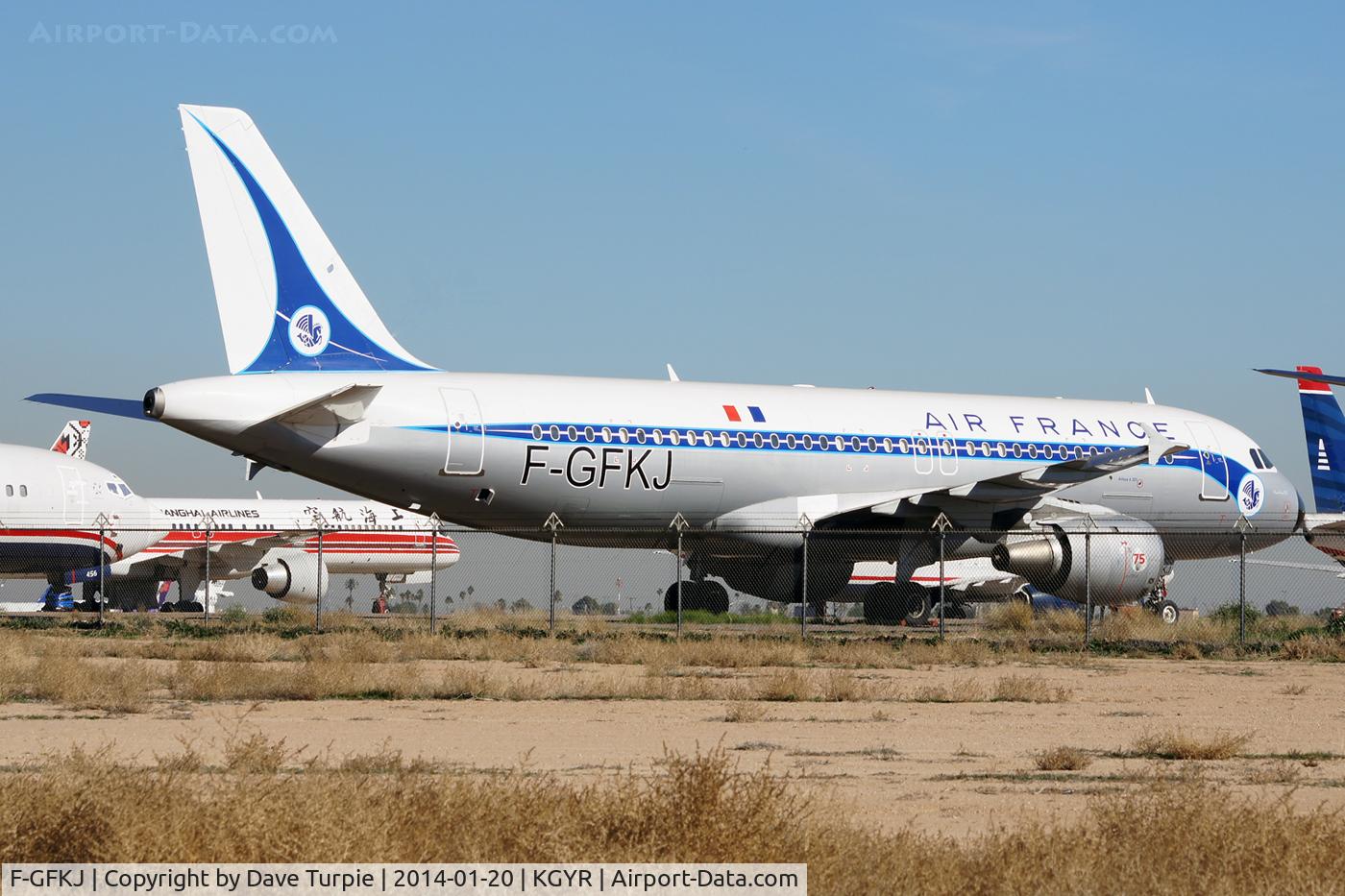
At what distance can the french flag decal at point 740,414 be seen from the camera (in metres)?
26.3

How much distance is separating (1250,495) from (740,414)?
10793 mm

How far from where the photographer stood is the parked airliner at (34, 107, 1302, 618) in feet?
77.2

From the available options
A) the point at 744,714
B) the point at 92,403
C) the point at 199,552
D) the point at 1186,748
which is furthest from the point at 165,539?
the point at 1186,748

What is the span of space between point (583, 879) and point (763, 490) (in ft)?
68.2

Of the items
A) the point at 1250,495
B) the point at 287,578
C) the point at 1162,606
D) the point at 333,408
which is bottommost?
the point at 1162,606

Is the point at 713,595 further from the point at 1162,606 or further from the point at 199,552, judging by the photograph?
the point at 199,552

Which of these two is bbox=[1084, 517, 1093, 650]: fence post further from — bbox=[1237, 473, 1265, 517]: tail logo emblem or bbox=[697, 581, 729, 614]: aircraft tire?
bbox=[697, 581, 729, 614]: aircraft tire

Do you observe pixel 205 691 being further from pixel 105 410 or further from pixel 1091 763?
pixel 105 410

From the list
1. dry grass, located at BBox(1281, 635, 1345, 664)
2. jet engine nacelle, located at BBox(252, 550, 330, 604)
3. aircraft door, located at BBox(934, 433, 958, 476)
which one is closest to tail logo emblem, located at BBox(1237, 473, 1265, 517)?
aircraft door, located at BBox(934, 433, 958, 476)

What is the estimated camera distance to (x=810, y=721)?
42.9 feet

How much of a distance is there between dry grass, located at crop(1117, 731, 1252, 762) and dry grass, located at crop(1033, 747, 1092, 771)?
2.16 ft

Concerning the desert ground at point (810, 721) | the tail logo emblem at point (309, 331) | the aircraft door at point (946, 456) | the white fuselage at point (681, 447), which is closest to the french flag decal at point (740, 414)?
the white fuselage at point (681, 447)

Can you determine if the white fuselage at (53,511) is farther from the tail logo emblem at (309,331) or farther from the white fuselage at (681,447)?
the white fuselage at (681,447)

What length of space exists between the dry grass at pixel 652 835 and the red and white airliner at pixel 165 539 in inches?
1118
